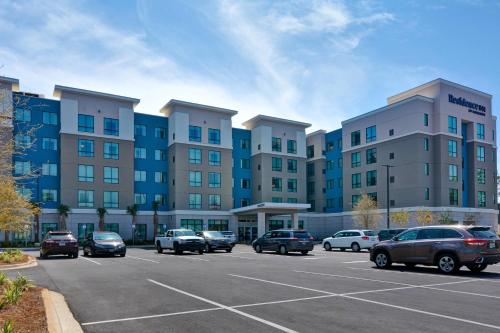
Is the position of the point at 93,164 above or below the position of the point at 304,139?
below

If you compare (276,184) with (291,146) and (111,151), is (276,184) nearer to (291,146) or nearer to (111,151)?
(291,146)

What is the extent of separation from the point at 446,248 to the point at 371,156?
147 ft

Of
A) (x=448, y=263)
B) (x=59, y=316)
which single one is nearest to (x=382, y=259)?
(x=448, y=263)

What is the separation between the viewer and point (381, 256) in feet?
61.4

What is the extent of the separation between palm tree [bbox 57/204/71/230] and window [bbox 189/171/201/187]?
50.6 feet

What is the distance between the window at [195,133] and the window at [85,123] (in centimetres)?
1238

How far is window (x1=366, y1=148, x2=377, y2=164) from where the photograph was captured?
59.4 meters

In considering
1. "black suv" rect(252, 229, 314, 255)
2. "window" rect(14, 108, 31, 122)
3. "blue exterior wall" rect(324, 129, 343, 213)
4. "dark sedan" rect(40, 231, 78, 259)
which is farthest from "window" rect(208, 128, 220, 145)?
"dark sedan" rect(40, 231, 78, 259)

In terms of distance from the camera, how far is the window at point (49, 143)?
52344mm

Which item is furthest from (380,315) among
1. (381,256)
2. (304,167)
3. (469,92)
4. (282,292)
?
(304,167)

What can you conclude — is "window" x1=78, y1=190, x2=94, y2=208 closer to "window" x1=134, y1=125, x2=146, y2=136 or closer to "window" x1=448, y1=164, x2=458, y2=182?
"window" x1=134, y1=125, x2=146, y2=136

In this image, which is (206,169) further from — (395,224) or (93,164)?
(395,224)

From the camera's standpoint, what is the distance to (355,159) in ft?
208

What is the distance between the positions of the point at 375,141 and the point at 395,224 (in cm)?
1133
